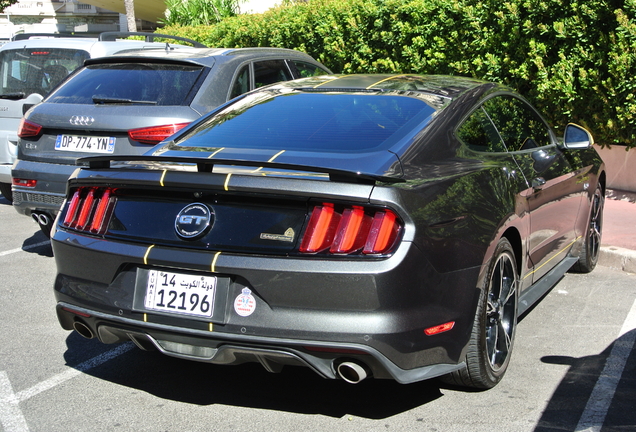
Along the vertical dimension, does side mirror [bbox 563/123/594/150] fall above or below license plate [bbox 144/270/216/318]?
above

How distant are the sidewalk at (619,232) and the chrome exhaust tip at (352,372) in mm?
3902

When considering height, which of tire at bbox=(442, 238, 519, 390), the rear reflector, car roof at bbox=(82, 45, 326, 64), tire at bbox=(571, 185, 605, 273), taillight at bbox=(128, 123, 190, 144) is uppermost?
car roof at bbox=(82, 45, 326, 64)

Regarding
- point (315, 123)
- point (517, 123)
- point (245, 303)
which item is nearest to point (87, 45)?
point (315, 123)

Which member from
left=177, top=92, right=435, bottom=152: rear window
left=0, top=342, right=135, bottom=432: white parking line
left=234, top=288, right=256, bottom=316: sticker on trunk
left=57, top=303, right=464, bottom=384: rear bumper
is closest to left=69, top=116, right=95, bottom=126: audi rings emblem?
left=177, top=92, right=435, bottom=152: rear window

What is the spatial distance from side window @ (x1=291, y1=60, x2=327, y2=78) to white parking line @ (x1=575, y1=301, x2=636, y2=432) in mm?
4102

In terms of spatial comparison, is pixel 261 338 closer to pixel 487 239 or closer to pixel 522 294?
pixel 487 239

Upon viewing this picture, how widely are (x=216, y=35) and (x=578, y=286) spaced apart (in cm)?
1043

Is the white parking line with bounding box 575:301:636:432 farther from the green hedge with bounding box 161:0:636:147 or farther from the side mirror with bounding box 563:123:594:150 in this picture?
the green hedge with bounding box 161:0:636:147

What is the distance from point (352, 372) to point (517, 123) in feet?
7.67

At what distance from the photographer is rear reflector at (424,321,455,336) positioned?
10.6 feet

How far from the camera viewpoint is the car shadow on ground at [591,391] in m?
3.49

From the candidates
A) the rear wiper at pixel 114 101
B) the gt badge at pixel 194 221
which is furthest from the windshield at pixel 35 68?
the gt badge at pixel 194 221

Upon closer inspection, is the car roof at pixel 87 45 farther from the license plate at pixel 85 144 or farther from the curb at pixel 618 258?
the curb at pixel 618 258

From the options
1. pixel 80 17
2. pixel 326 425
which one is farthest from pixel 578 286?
pixel 80 17
